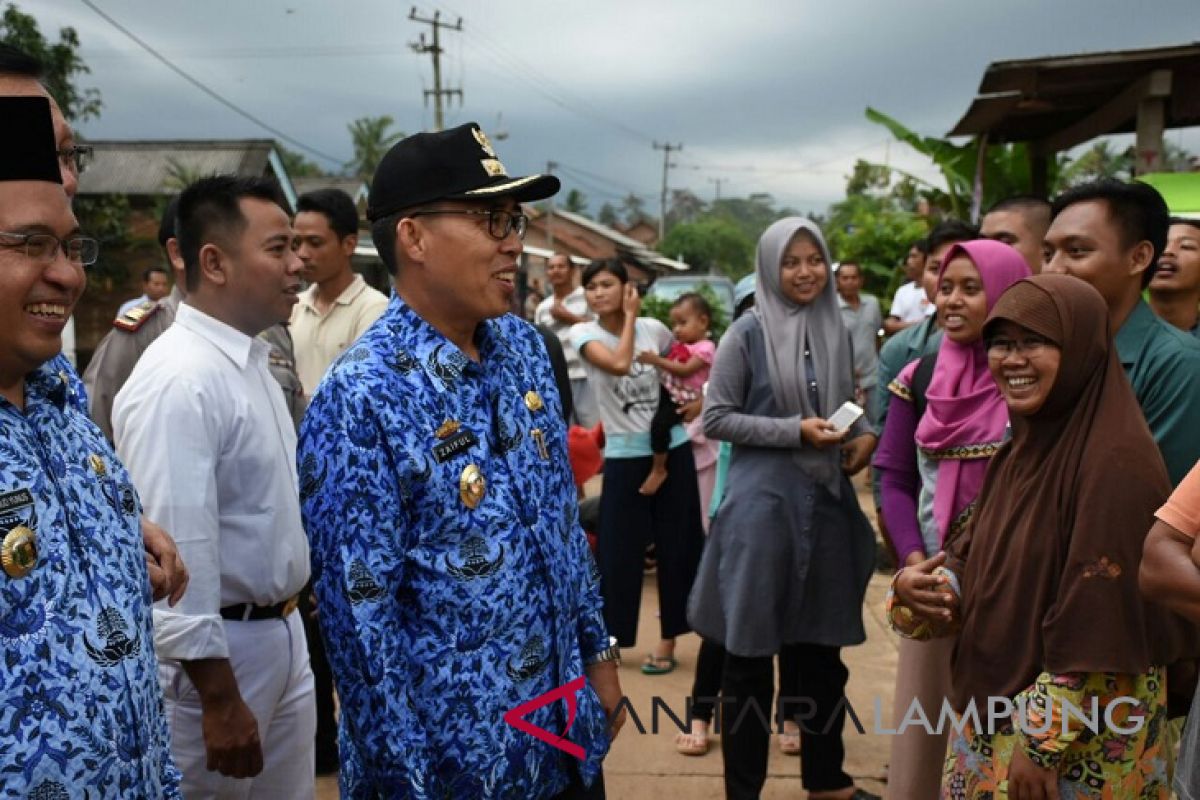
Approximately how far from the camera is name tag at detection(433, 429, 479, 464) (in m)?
1.99

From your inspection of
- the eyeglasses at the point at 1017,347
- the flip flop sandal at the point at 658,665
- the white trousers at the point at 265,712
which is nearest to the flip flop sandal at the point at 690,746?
the flip flop sandal at the point at 658,665

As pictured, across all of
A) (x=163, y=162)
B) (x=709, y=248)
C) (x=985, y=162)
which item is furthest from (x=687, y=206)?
(x=985, y=162)

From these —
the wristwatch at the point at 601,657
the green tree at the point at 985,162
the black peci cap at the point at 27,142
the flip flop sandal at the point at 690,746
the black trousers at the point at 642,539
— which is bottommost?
the flip flop sandal at the point at 690,746

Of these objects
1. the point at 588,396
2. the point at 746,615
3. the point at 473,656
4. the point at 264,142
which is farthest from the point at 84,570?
the point at 264,142

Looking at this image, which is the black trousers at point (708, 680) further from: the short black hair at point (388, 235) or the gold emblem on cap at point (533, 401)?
the short black hair at point (388, 235)

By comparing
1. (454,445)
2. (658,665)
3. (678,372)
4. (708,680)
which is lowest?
(658,665)

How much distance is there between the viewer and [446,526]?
1.98 metres

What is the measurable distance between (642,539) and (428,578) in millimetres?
3583

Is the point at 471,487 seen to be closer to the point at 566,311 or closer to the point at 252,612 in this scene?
the point at 252,612

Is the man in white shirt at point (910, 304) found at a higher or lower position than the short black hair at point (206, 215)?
lower

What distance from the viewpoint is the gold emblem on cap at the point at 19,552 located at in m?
1.50

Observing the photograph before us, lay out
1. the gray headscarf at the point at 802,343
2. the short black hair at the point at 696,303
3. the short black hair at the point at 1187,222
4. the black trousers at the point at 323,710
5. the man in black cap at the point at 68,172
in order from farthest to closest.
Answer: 1. the short black hair at the point at 696,303
2. the black trousers at the point at 323,710
3. the short black hair at the point at 1187,222
4. the gray headscarf at the point at 802,343
5. the man in black cap at the point at 68,172

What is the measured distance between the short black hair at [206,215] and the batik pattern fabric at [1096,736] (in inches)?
99.7

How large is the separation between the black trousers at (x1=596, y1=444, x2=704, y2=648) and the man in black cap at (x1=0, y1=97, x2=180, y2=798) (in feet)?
12.0
